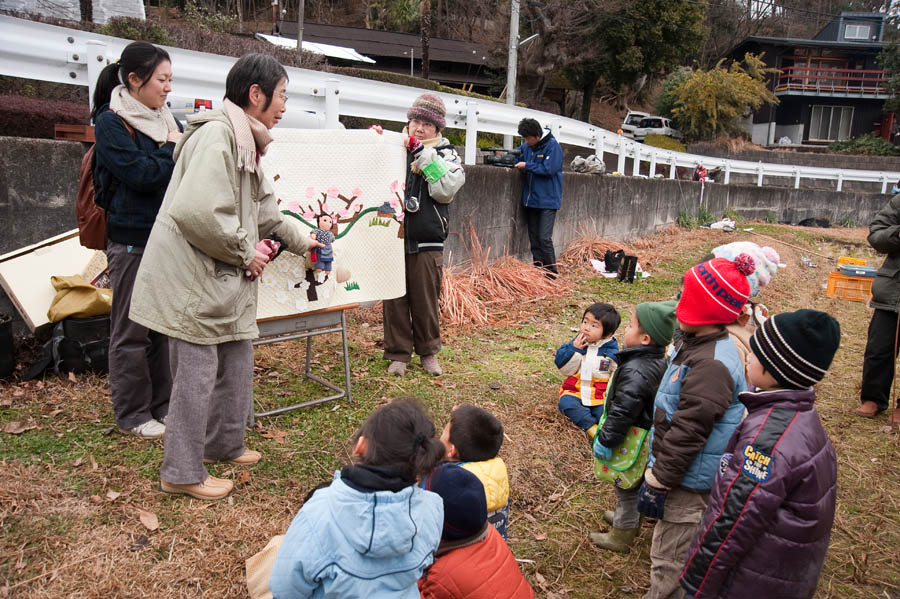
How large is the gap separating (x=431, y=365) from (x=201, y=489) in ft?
8.11

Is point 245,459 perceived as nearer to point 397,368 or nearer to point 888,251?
point 397,368

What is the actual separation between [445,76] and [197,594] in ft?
132

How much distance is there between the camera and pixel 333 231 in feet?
15.4

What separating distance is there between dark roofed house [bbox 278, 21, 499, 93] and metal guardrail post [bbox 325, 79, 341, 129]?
107 ft

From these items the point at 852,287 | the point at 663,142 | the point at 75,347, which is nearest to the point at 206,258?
the point at 75,347

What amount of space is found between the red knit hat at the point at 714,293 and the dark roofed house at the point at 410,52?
121ft

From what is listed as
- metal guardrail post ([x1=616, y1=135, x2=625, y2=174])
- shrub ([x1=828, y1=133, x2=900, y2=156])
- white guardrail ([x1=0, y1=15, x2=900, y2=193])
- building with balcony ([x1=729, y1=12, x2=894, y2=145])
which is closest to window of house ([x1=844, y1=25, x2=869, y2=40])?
building with balcony ([x1=729, y1=12, x2=894, y2=145])

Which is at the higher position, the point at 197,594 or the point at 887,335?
the point at 887,335

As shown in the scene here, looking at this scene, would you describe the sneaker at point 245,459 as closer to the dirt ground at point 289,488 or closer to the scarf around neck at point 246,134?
the dirt ground at point 289,488

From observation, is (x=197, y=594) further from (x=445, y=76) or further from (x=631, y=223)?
(x=445, y=76)

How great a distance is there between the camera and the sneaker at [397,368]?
5.36 metres

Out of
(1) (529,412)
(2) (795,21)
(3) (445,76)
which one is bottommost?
(1) (529,412)

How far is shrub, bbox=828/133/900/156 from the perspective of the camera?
39.9 meters

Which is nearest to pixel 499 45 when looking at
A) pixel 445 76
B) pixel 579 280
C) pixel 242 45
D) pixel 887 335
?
pixel 445 76
